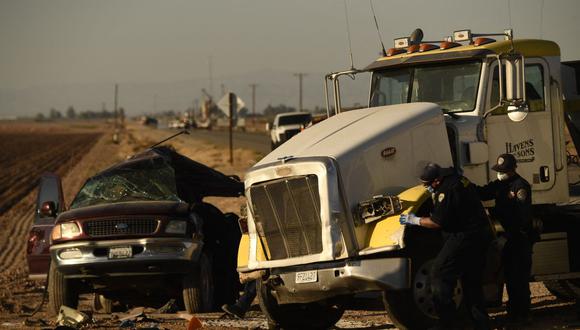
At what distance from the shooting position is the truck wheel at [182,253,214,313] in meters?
14.2

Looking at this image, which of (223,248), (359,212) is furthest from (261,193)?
(223,248)

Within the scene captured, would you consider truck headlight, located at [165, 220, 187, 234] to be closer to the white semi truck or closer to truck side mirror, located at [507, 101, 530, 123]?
the white semi truck

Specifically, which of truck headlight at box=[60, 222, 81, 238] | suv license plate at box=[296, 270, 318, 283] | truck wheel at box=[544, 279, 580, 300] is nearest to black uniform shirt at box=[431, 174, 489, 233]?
suv license plate at box=[296, 270, 318, 283]

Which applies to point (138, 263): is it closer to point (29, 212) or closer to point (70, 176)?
point (29, 212)

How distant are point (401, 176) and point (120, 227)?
14.1 feet

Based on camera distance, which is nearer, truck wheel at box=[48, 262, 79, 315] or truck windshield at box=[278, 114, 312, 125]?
truck wheel at box=[48, 262, 79, 315]

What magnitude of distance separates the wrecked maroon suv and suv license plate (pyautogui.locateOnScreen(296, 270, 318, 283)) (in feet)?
10.3

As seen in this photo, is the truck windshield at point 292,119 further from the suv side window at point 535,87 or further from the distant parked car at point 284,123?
the suv side window at point 535,87

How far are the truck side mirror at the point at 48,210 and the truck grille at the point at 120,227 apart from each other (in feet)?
5.71

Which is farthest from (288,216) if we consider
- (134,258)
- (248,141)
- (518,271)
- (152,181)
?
(248,141)

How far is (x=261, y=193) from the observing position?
11391 millimetres

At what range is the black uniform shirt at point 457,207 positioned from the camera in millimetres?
10742

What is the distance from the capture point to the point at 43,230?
640 inches

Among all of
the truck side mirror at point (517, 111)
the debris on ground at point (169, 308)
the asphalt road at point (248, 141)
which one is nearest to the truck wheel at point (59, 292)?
the debris on ground at point (169, 308)
